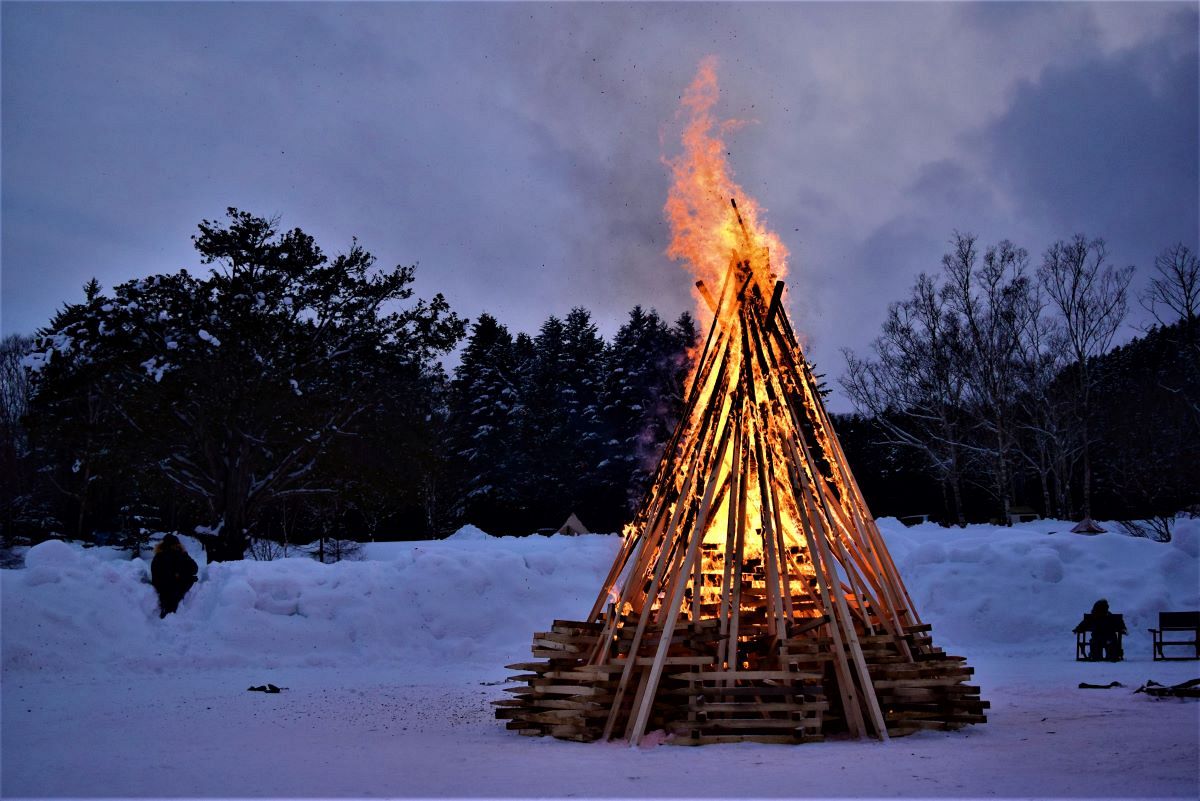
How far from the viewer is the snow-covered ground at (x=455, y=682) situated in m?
5.98

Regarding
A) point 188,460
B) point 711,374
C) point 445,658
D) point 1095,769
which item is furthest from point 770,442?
point 188,460

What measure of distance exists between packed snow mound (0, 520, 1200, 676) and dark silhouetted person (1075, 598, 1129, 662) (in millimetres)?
1000

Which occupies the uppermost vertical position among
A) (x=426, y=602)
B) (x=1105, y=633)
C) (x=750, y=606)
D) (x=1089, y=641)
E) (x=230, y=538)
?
(x=230, y=538)

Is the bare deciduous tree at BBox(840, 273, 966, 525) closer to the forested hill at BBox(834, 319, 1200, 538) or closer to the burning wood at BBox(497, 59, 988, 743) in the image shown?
the forested hill at BBox(834, 319, 1200, 538)

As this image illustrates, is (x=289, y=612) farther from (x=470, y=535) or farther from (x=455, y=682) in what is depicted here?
(x=470, y=535)

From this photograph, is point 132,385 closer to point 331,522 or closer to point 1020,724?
point 331,522

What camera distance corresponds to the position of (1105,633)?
13180mm

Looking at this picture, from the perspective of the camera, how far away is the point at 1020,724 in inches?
318

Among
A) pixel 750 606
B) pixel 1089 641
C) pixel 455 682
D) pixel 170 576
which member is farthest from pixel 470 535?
pixel 750 606

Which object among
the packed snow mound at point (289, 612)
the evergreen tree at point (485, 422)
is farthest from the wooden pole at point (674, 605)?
the evergreen tree at point (485, 422)

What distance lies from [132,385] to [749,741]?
60.9 feet

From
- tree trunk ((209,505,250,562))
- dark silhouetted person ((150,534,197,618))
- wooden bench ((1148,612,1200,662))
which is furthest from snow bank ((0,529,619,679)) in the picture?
wooden bench ((1148,612,1200,662))

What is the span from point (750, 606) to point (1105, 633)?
7.04 m

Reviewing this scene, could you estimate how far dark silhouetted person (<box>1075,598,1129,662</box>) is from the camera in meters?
13.1
